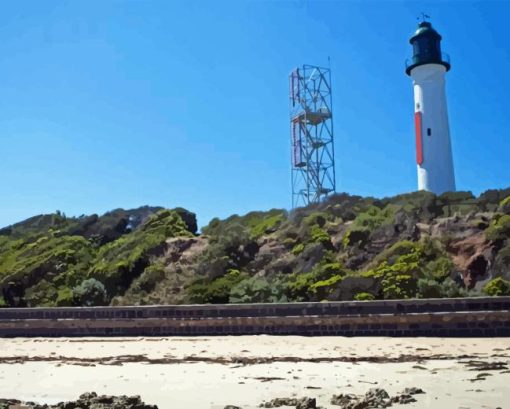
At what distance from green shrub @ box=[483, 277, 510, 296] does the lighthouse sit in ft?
44.4

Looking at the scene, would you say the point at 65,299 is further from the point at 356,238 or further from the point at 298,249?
the point at 356,238

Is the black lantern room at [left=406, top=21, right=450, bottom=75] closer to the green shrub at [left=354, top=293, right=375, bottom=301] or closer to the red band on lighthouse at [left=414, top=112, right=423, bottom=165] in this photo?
the red band on lighthouse at [left=414, top=112, right=423, bottom=165]

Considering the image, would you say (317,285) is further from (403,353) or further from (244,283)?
(403,353)

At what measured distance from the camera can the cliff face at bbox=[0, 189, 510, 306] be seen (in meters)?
15.8

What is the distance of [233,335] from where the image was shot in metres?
13.7

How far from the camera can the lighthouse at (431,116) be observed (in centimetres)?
2738

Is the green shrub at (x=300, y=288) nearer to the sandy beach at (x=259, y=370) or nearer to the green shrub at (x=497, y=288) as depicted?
the sandy beach at (x=259, y=370)

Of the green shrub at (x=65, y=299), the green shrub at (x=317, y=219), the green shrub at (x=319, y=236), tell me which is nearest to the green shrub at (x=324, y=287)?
the green shrub at (x=319, y=236)

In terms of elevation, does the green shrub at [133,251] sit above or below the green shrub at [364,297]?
above

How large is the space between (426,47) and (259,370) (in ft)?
80.7

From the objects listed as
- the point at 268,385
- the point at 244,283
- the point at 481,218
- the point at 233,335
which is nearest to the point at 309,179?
the point at 481,218

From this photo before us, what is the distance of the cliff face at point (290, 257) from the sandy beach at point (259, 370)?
12.1ft

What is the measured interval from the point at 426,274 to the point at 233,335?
562 cm

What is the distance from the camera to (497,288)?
45.4 feet
